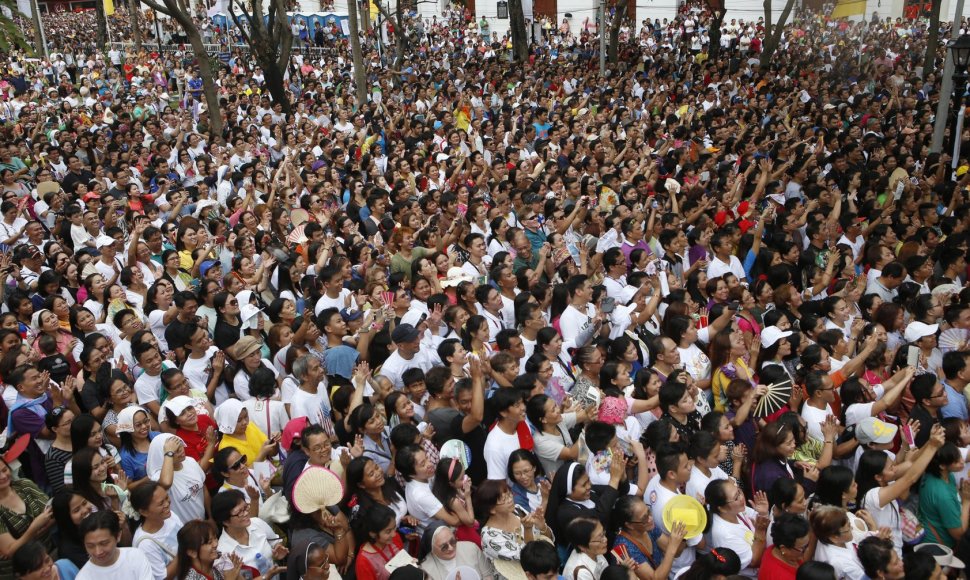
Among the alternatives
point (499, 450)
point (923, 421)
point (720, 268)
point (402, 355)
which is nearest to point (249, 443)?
point (402, 355)

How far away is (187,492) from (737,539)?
2.71 m

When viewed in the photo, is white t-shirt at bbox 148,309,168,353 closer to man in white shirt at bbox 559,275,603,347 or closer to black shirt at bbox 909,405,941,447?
man in white shirt at bbox 559,275,603,347

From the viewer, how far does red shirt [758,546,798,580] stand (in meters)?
3.79

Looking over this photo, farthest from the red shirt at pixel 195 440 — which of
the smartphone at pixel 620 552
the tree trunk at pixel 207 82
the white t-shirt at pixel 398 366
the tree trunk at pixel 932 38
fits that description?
the tree trunk at pixel 932 38

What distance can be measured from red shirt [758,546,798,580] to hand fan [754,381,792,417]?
138 centimetres

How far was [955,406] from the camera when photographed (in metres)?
5.34

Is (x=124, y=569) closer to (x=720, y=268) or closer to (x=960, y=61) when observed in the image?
(x=720, y=268)

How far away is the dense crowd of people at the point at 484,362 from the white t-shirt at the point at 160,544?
0.01 m

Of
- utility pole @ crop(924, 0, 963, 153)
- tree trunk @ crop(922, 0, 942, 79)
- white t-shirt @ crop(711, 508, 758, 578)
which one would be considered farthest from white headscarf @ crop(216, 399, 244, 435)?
tree trunk @ crop(922, 0, 942, 79)

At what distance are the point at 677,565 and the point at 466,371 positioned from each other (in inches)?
73.8

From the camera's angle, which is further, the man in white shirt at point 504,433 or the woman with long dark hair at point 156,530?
the man in white shirt at point 504,433

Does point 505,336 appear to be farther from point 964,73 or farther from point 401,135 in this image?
point 401,135

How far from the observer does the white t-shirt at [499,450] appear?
14.7 ft

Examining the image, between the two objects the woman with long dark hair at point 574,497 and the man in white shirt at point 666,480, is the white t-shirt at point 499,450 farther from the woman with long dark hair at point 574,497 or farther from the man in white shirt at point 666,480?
the man in white shirt at point 666,480
